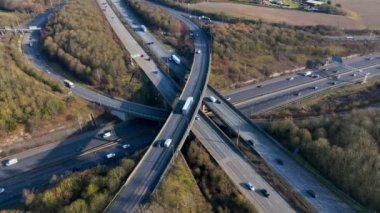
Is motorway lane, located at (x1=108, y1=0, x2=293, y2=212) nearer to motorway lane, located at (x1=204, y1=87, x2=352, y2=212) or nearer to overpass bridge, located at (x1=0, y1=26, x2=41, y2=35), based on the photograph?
motorway lane, located at (x1=204, y1=87, x2=352, y2=212)

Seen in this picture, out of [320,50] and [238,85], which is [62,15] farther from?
[320,50]

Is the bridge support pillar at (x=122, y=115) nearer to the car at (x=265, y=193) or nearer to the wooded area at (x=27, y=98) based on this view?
the wooded area at (x=27, y=98)

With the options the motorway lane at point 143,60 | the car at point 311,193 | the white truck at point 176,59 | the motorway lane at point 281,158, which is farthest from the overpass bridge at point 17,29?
the car at point 311,193

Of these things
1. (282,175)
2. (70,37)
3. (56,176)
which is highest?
(70,37)

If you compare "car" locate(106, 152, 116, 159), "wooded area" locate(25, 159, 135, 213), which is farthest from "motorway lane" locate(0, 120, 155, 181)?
"wooded area" locate(25, 159, 135, 213)

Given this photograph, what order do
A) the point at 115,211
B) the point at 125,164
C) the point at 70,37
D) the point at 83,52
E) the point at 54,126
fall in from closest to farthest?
the point at 115,211, the point at 125,164, the point at 54,126, the point at 83,52, the point at 70,37

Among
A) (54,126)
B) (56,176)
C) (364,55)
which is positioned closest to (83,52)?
(54,126)
